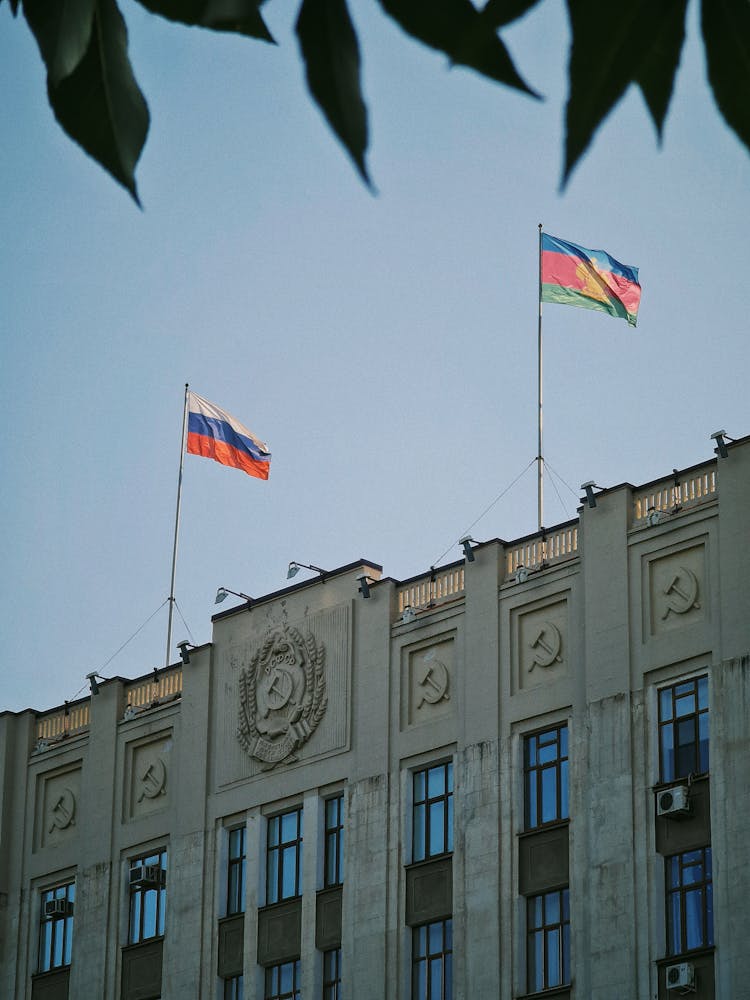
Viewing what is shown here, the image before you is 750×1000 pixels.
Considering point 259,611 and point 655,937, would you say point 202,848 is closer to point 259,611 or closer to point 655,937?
point 259,611

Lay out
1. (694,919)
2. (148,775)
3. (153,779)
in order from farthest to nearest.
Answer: (148,775) → (153,779) → (694,919)

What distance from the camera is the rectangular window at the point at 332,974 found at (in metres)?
39.1

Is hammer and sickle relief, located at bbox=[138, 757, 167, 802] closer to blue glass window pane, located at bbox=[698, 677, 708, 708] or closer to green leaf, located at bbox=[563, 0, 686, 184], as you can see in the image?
blue glass window pane, located at bbox=[698, 677, 708, 708]

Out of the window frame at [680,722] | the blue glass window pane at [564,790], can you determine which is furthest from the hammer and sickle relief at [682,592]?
the blue glass window pane at [564,790]

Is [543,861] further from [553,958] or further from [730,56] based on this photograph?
[730,56]

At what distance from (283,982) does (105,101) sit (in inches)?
1543

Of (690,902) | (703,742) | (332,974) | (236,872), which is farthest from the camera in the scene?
(236,872)

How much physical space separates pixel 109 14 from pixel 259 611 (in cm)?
4186

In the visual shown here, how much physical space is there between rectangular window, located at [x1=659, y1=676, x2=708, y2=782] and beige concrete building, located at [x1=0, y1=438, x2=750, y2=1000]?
48mm

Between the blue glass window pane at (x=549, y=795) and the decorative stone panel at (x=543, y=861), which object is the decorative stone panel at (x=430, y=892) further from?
the blue glass window pane at (x=549, y=795)

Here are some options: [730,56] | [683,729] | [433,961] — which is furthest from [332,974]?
[730,56]

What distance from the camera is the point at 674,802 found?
3431 cm

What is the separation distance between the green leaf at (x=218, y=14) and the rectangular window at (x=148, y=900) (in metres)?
42.0

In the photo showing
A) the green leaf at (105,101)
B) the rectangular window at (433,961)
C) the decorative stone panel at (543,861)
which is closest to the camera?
the green leaf at (105,101)
